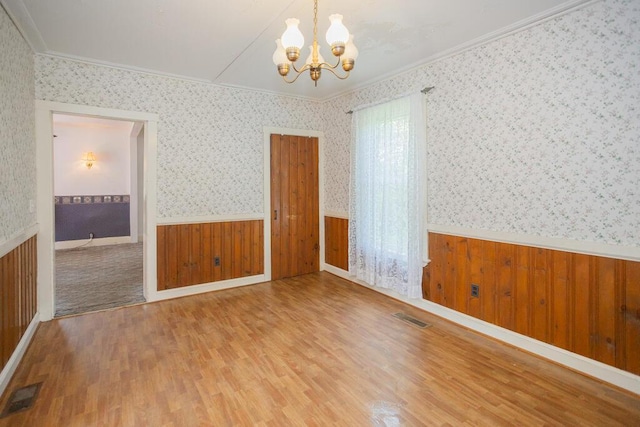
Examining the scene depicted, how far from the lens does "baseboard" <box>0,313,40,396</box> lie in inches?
84.9

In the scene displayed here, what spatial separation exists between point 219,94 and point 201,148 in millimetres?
765

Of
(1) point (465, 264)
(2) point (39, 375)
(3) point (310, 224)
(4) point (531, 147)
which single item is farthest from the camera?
(3) point (310, 224)

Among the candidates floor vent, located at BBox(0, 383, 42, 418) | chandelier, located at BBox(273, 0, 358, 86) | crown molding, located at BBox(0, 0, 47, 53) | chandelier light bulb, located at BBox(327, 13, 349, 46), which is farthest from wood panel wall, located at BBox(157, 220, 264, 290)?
chandelier light bulb, located at BBox(327, 13, 349, 46)

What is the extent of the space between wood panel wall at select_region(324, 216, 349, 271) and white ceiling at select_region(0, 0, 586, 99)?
87.5 inches

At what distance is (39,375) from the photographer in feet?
7.66

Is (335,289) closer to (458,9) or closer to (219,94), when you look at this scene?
(219,94)

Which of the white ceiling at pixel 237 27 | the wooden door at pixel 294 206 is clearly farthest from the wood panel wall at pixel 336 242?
the white ceiling at pixel 237 27

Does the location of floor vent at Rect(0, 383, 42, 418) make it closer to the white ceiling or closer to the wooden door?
the white ceiling

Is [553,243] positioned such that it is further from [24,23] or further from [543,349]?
[24,23]

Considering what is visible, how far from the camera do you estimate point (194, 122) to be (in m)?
4.08

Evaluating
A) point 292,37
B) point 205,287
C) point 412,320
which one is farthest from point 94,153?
→ point 412,320

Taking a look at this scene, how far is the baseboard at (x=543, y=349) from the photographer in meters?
2.21

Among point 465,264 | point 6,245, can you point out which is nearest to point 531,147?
point 465,264

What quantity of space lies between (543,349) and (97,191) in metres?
8.63
